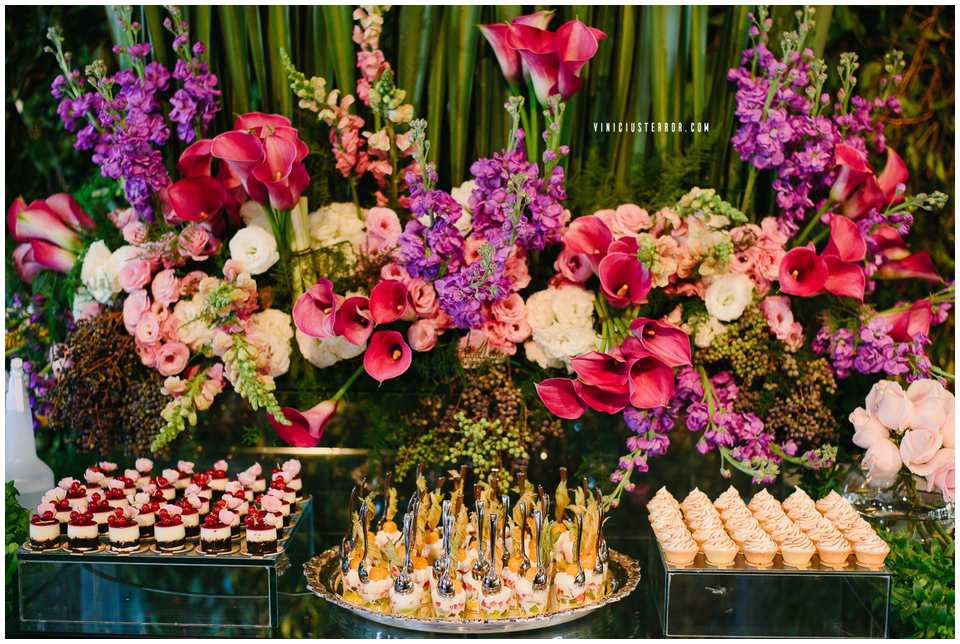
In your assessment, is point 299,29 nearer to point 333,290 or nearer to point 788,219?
point 333,290

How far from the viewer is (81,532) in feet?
3.98

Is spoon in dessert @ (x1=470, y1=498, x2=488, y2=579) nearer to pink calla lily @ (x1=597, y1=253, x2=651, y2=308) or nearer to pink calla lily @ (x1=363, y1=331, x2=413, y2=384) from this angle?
pink calla lily @ (x1=363, y1=331, x2=413, y2=384)

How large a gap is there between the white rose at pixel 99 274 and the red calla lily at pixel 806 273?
3.34ft

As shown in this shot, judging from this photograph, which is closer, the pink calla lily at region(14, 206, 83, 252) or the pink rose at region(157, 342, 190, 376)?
Result: the pink rose at region(157, 342, 190, 376)

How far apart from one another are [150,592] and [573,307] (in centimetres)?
75

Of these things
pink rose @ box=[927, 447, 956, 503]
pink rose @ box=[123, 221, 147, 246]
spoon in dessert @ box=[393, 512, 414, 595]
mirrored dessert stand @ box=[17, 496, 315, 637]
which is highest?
pink rose @ box=[123, 221, 147, 246]

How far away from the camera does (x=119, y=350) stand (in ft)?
4.28

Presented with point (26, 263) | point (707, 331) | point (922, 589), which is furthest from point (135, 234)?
point (922, 589)

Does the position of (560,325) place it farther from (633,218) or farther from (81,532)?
(81,532)

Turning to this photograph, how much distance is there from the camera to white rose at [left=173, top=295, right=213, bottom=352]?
4.21ft

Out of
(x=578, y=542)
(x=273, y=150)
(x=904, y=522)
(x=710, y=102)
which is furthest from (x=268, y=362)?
(x=904, y=522)

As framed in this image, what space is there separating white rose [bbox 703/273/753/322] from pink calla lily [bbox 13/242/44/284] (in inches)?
43.8

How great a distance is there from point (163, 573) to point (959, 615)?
3.60ft

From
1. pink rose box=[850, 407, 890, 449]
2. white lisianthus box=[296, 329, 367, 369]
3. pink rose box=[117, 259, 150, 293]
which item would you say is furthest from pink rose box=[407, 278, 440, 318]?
pink rose box=[850, 407, 890, 449]
